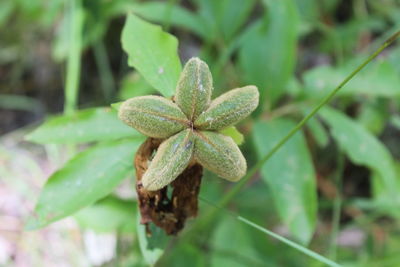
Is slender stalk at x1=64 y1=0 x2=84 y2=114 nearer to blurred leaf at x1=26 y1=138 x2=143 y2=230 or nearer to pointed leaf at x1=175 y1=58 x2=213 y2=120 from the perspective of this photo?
blurred leaf at x1=26 y1=138 x2=143 y2=230

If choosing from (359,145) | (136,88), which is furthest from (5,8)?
(359,145)

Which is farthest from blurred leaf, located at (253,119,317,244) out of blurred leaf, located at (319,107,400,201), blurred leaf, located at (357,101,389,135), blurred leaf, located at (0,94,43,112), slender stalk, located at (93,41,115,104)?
blurred leaf, located at (0,94,43,112)

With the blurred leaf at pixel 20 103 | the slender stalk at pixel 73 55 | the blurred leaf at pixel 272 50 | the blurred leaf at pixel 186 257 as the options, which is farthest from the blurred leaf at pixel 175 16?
the blurred leaf at pixel 20 103

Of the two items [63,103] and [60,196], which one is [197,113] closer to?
[60,196]

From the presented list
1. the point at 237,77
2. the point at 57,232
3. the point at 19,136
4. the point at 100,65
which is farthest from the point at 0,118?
the point at 237,77

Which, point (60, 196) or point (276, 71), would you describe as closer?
point (60, 196)

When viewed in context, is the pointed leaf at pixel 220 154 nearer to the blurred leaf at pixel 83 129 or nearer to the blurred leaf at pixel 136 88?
the blurred leaf at pixel 83 129
